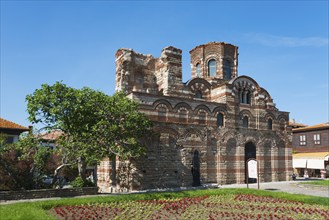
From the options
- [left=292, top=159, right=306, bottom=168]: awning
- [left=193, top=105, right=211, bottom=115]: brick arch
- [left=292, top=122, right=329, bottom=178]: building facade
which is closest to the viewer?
[left=193, top=105, right=211, bottom=115]: brick arch

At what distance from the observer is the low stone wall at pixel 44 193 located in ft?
49.8

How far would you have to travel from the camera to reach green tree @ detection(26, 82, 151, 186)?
16844 mm

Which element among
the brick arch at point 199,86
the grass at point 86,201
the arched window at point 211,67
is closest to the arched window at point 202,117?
the brick arch at point 199,86

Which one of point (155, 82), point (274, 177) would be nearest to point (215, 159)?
point (274, 177)

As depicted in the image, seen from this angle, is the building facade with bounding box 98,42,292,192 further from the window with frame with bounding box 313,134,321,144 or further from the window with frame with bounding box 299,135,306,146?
the window with frame with bounding box 299,135,306,146

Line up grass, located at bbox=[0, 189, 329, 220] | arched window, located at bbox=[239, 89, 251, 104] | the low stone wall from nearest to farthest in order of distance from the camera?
1. grass, located at bbox=[0, 189, 329, 220]
2. the low stone wall
3. arched window, located at bbox=[239, 89, 251, 104]

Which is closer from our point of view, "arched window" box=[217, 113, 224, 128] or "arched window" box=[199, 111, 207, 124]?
"arched window" box=[199, 111, 207, 124]

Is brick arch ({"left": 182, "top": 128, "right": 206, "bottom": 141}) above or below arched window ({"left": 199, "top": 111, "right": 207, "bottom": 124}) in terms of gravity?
below

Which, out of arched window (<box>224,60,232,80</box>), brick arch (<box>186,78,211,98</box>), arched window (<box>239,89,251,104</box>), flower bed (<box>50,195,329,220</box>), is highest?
arched window (<box>224,60,232,80</box>)

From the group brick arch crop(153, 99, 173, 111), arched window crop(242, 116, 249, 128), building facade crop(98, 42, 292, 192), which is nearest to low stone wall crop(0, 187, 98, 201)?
building facade crop(98, 42, 292, 192)

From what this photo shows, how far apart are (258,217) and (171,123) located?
1165 centimetres

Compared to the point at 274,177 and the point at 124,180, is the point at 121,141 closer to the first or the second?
the point at 124,180

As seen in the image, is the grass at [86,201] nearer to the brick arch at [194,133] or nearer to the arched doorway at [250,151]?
the brick arch at [194,133]

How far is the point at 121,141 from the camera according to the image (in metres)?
18.4
